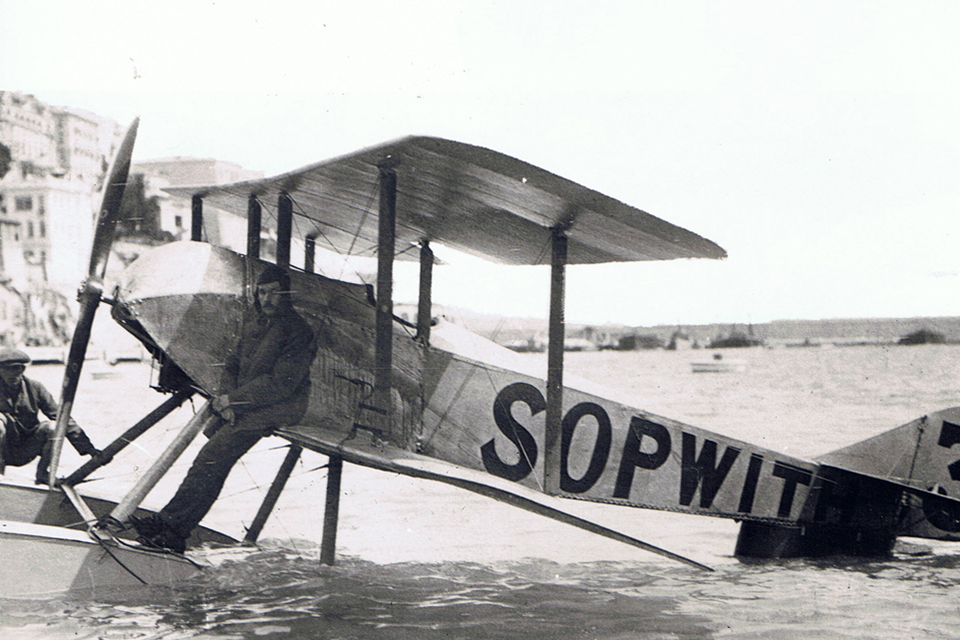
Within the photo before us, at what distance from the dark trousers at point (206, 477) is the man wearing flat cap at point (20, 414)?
2.30 meters

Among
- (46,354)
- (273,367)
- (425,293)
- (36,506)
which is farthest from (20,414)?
(46,354)

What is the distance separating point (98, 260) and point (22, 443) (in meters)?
2.62

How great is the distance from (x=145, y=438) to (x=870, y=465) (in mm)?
14998

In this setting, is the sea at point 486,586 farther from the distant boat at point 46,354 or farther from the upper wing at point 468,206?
the distant boat at point 46,354

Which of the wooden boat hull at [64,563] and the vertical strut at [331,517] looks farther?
the vertical strut at [331,517]

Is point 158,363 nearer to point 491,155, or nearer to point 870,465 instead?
point 491,155

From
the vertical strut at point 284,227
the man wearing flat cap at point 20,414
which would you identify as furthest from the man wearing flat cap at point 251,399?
the man wearing flat cap at point 20,414

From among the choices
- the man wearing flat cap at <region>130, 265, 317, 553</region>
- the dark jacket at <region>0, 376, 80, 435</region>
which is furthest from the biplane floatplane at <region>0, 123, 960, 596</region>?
the dark jacket at <region>0, 376, 80, 435</region>

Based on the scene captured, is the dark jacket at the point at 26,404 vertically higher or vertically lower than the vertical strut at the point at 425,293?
lower

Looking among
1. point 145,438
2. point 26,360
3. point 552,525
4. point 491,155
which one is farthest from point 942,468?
point 145,438

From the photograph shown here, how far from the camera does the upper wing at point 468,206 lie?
4.59 m

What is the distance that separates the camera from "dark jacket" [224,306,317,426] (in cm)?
517

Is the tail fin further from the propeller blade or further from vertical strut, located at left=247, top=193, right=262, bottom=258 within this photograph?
the propeller blade

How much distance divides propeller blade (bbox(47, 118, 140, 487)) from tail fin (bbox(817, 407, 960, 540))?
6.04 metres
